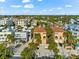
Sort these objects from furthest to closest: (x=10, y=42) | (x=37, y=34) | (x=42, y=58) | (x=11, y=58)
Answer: (x=37, y=34)
(x=10, y=42)
(x=42, y=58)
(x=11, y=58)

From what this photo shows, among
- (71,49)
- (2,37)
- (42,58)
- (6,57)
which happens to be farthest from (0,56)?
(2,37)

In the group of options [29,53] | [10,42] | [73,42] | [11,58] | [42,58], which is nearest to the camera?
[29,53]

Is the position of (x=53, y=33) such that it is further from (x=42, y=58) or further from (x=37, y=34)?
(x=42, y=58)

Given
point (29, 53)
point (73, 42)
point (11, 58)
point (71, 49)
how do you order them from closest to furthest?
point (29, 53) < point (11, 58) < point (71, 49) < point (73, 42)

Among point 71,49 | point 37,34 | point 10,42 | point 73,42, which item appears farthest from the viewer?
point 37,34

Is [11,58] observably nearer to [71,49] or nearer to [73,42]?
[71,49]

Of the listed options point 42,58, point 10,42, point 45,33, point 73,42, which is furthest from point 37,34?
point 42,58

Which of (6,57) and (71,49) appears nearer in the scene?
(6,57)

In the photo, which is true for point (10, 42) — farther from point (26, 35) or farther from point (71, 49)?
point (71, 49)

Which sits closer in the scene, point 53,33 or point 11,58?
point 11,58
